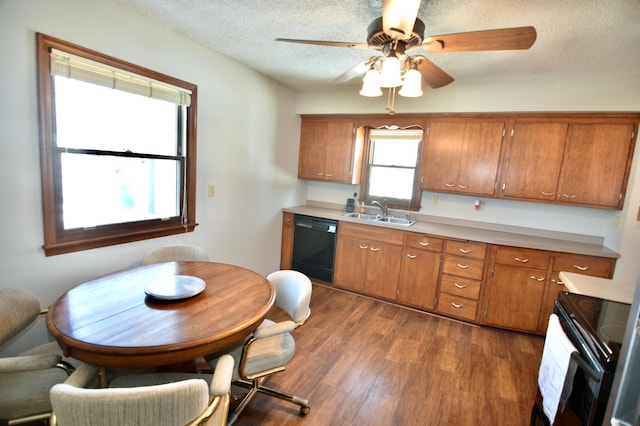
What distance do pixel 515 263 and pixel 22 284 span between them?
12.3 feet

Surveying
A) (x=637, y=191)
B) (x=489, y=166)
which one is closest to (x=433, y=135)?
(x=489, y=166)

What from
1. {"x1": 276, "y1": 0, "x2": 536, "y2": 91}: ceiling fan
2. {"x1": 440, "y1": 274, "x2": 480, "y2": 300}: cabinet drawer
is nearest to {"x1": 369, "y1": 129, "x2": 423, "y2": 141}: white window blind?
{"x1": 440, "y1": 274, "x2": 480, "y2": 300}: cabinet drawer

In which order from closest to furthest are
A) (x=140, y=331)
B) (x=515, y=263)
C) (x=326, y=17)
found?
(x=140, y=331) < (x=326, y=17) < (x=515, y=263)

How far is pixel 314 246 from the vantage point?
3.88 m

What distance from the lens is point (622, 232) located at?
2.71m

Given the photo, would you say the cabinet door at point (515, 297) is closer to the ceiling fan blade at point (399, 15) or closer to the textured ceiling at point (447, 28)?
the textured ceiling at point (447, 28)

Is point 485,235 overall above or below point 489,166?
below

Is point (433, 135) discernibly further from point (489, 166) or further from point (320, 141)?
point (320, 141)

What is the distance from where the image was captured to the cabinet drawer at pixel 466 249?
9.88 feet

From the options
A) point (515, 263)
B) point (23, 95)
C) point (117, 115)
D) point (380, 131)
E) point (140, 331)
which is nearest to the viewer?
point (140, 331)

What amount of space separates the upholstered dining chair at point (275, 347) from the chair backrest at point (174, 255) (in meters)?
0.69

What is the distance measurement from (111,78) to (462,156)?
3.21 metres

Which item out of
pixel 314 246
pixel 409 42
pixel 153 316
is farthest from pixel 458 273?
pixel 153 316

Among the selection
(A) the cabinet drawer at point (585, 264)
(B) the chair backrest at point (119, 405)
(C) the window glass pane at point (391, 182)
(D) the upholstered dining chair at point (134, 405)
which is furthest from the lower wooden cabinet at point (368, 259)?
(B) the chair backrest at point (119, 405)
